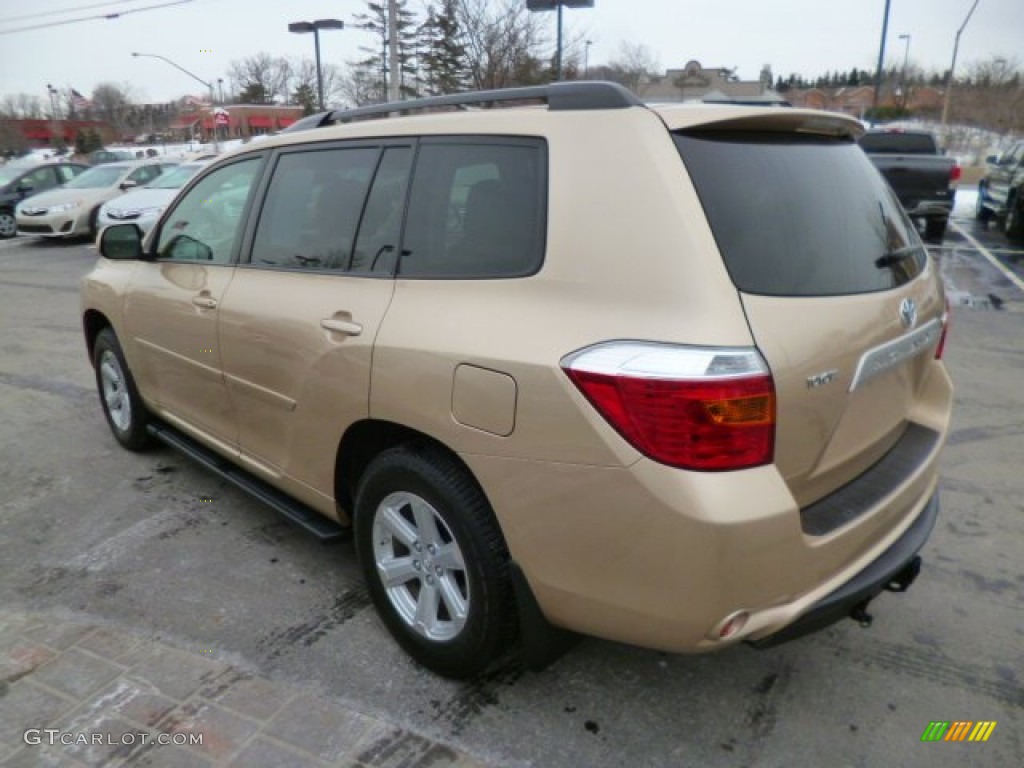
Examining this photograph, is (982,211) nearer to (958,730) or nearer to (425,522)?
(958,730)

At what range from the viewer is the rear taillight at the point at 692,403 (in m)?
1.85

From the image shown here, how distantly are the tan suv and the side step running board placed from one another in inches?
1.2

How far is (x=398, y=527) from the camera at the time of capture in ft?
8.55

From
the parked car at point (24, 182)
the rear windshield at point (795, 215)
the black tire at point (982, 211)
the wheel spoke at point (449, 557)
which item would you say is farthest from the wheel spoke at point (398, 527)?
the parked car at point (24, 182)

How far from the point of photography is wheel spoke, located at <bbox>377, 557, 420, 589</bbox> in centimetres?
262

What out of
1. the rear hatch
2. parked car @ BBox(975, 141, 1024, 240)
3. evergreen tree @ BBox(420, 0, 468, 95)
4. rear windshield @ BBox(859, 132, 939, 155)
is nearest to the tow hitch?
the rear hatch

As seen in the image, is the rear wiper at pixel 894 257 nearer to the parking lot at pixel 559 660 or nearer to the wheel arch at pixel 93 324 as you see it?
the parking lot at pixel 559 660

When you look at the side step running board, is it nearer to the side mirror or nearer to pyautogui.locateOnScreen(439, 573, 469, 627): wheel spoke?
pyautogui.locateOnScreen(439, 573, 469, 627): wheel spoke

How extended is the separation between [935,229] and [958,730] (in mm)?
13825

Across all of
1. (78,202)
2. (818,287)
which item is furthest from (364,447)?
(78,202)

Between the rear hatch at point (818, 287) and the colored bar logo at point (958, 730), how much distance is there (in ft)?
2.69

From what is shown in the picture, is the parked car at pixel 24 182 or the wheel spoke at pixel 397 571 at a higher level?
the parked car at pixel 24 182

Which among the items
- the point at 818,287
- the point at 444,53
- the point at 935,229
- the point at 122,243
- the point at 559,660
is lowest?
the point at 559,660

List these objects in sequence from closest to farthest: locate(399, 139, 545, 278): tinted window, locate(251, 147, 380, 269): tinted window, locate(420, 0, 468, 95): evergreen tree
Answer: locate(399, 139, 545, 278): tinted window, locate(251, 147, 380, 269): tinted window, locate(420, 0, 468, 95): evergreen tree
